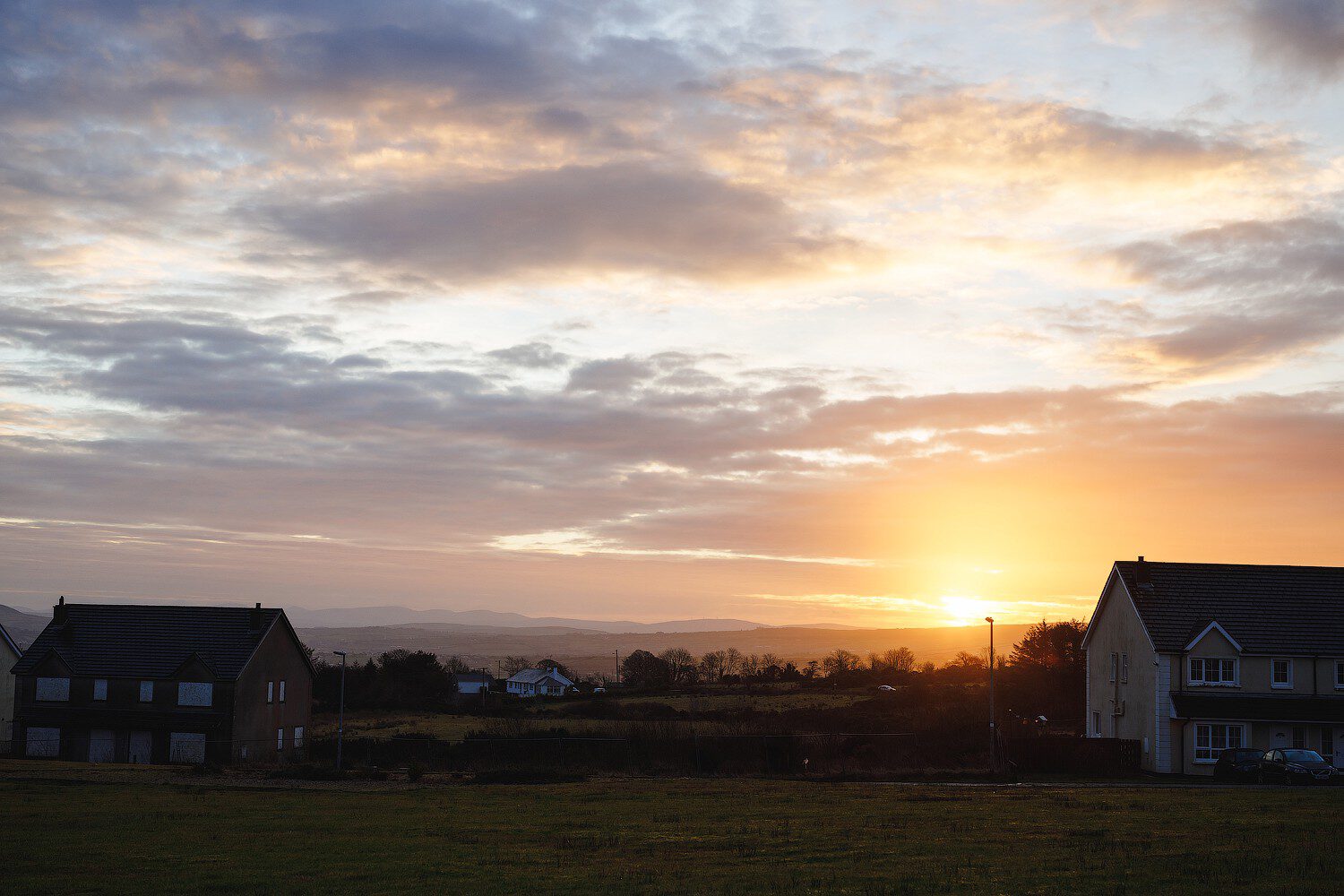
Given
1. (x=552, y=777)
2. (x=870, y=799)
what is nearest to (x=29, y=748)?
(x=552, y=777)

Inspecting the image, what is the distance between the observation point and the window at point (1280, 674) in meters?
59.1

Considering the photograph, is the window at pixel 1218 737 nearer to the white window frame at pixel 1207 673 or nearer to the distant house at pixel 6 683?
the white window frame at pixel 1207 673

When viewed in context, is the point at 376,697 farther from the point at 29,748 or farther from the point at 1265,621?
the point at 1265,621

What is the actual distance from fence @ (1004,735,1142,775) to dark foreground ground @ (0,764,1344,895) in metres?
10.8

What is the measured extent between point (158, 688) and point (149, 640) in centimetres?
451

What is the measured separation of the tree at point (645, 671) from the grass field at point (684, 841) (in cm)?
10740

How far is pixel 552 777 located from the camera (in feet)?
179

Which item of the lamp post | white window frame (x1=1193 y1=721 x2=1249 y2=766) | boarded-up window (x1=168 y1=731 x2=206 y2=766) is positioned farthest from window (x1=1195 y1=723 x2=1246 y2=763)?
boarded-up window (x1=168 y1=731 x2=206 y2=766)

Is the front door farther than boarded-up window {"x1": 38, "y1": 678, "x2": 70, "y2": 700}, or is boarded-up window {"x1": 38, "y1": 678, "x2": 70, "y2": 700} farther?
boarded-up window {"x1": 38, "y1": 678, "x2": 70, "y2": 700}

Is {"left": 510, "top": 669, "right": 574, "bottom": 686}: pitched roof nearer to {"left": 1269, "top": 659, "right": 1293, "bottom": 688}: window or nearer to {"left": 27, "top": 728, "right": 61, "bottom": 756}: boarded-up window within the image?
{"left": 27, "top": 728, "right": 61, "bottom": 756}: boarded-up window

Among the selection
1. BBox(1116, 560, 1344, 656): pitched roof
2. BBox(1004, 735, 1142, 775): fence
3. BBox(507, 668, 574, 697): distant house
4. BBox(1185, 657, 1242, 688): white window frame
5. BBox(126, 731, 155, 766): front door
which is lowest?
BBox(507, 668, 574, 697): distant house

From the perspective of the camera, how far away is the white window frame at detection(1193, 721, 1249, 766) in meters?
57.5

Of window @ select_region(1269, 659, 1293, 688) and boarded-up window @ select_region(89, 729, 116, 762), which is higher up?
window @ select_region(1269, 659, 1293, 688)

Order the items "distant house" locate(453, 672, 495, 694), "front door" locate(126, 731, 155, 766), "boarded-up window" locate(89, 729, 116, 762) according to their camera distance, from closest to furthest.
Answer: "front door" locate(126, 731, 155, 766) → "boarded-up window" locate(89, 729, 116, 762) → "distant house" locate(453, 672, 495, 694)
